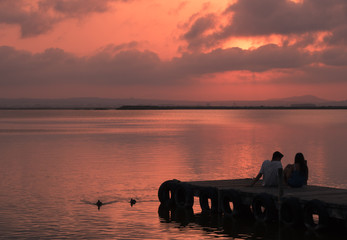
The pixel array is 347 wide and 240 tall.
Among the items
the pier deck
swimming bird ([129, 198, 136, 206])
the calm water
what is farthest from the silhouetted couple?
swimming bird ([129, 198, 136, 206])

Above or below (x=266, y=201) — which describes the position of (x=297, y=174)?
above

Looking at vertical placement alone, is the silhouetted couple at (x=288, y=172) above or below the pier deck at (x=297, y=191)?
above

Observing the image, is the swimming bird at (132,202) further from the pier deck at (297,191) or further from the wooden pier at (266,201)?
the pier deck at (297,191)

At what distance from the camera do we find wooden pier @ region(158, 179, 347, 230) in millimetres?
19000

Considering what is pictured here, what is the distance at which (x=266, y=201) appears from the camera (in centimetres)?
2050

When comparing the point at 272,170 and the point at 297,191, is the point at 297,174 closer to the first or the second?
the point at 297,191

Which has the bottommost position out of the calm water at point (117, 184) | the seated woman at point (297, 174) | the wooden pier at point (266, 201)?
the calm water at point (117, 184)

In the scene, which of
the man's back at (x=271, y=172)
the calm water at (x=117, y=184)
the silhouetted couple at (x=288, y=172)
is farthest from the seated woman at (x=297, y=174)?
the calm water at (x=117, y=184)

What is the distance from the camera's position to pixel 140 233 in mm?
19672

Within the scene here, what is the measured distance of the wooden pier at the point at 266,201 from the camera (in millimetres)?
19000

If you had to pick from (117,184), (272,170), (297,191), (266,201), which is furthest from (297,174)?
(117,184)

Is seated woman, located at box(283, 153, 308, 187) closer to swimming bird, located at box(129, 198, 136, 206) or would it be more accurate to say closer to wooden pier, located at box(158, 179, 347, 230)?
wooden pier, located at box(158, 179, 347, 230)

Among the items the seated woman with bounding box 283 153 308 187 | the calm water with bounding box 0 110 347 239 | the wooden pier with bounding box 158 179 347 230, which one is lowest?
the calm water with bounding box 0 110 347 239

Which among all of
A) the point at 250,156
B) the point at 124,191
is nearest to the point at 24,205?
the point at 124,191
